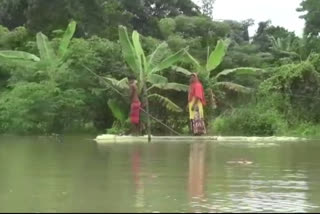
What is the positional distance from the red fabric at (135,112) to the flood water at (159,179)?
168 inches

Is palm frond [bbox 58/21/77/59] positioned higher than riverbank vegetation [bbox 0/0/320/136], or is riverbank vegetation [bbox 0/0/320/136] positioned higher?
palm frond [bbox 58/21/77/59]

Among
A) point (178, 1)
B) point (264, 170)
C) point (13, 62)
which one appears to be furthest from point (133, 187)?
point (178, 1)

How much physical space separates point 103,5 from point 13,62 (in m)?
10.1

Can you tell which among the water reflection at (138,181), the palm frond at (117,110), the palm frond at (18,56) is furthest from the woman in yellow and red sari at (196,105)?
the palm frond at (18,56)

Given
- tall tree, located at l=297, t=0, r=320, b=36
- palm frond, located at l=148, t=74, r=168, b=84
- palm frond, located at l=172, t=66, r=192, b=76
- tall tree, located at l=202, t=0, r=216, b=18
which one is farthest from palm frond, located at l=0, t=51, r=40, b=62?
tall tree, located at l=202, t=0, r=216, b=18

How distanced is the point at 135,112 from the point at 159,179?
1028 centimetres

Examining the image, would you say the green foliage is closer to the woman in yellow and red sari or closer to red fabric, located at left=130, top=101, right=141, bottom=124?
the woman in yellow and red sari

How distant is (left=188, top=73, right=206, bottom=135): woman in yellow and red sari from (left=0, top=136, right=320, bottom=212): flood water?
424 centimetres

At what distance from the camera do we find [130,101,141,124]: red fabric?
1939 cm

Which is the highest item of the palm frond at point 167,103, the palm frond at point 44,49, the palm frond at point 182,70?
the palm frond at point 44,49

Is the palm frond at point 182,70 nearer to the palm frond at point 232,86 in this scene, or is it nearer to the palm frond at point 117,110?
the palm frond at point 232,86

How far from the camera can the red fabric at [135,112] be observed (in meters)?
19.4

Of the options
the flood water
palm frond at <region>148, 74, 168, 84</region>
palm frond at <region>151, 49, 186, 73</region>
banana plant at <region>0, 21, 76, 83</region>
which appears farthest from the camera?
banana plant at <region>0, 21, 76, 83</region>

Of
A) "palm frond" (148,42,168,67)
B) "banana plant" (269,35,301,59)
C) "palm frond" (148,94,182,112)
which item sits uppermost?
"banana plant" (269,35,301,59)
